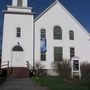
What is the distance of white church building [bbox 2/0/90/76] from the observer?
29.0 m

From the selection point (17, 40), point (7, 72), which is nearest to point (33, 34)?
point (17, 40)

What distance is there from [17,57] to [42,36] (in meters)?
4.39

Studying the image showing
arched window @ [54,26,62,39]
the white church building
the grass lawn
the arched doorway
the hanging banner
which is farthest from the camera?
arched window @ [54,26,62,39]

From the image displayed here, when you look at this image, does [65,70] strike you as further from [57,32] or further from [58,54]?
[57,32]

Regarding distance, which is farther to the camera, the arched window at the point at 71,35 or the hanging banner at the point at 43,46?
the arched window at the point at 71,35

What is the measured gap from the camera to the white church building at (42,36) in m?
29.0

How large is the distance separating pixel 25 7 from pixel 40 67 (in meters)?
8.10

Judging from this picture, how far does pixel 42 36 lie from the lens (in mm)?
30422

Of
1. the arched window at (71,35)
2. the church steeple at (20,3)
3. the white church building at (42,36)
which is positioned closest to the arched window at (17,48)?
the white church building at (42,36)

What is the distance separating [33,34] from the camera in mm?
30031

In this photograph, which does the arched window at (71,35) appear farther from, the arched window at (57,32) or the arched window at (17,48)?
the arched window at (17,48)

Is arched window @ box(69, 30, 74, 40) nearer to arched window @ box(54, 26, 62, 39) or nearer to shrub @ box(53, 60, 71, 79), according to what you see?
arched window @ box(54, 26, 62, 39)

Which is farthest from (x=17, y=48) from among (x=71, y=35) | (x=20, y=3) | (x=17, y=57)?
(x=71, y=35)

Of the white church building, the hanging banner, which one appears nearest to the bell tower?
the white church building
